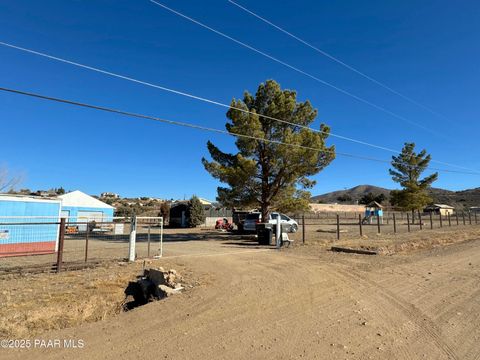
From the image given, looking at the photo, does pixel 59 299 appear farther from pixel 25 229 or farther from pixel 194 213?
pixel 194 213

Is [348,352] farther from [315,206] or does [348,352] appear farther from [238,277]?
[315,206]

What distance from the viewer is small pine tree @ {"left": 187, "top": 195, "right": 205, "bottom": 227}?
48.6 meters

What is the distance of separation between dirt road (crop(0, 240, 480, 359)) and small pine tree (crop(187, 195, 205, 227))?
124 ft

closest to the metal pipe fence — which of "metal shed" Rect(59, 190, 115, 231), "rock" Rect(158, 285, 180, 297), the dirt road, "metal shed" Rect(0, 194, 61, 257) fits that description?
the dirt road

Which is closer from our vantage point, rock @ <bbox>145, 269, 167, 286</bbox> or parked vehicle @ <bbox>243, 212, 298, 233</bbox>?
rock @ <bbox>145, 269, 167, 286</bbox>

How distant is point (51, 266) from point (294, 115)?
62.5 feet

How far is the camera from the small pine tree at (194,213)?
4859 cm

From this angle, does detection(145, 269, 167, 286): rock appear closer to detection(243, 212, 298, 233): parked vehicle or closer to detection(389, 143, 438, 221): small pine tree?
detection(243, 212, 298, 233): parked vehicle

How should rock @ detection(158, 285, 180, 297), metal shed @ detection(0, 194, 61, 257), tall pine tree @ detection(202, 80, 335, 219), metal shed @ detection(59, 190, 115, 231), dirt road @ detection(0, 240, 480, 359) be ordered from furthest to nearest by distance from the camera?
metal shed @ detection(59, 190, 115, 231)
tall pine tree @ detection(202, 80, 335, 219)
metal shed @ detection(0, 194, 61, 257)
rock @ detection(158, 285, 180, 297)
dirt road @ detection(0, 240, 480, 359)

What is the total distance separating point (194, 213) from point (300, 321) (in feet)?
141

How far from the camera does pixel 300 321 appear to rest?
6461 millimetres

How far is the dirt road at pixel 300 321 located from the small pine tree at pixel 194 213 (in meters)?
37.7

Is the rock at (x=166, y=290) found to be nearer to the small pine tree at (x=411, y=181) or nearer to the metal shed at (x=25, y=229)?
the metal shed at (x=25, y=229)

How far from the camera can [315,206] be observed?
9181 cm
